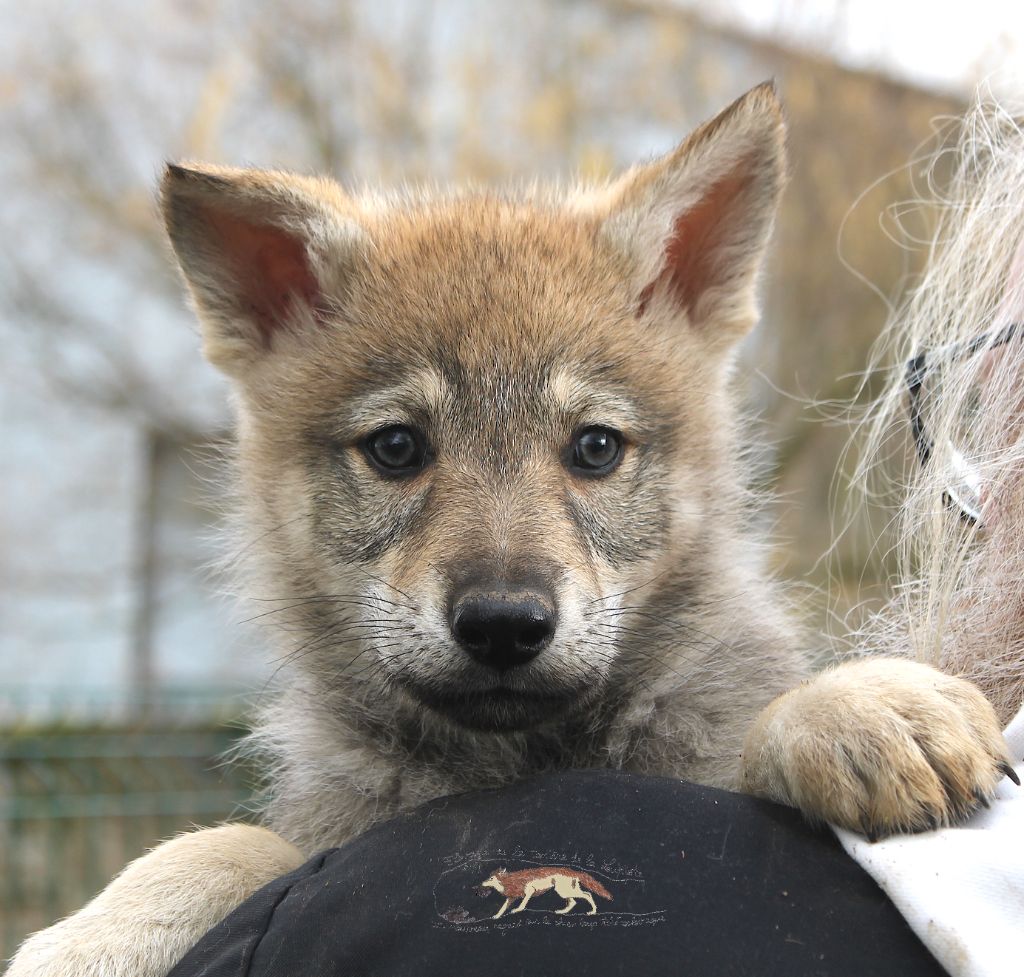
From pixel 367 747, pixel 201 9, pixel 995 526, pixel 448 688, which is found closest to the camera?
pixel 995 526

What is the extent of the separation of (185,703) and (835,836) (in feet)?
32.5

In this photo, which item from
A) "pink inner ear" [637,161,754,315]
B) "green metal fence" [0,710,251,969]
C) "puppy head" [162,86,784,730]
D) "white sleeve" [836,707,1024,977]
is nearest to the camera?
"white sleeve" [836,707,1024,977]

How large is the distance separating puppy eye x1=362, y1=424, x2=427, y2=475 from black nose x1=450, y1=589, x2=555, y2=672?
0.55 metres

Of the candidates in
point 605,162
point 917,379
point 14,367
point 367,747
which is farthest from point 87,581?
point 917,379

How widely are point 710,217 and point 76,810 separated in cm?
664

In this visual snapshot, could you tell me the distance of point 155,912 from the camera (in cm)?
221

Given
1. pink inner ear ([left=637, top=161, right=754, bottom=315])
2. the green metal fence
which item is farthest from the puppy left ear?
the green metal fence

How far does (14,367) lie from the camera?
13.8m

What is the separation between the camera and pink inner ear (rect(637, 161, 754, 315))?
3039 millimetres

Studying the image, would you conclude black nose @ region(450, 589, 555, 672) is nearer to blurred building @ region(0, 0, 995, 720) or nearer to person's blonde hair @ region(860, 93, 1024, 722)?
person's blonde hair @ region(860, 93, 1024, 722)

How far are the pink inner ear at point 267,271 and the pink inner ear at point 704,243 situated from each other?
0.99 meters

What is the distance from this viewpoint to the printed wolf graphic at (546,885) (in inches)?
59.4

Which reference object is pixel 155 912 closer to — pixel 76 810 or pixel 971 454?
pixel 971 454

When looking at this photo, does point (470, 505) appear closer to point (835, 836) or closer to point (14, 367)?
point (835, 836)
